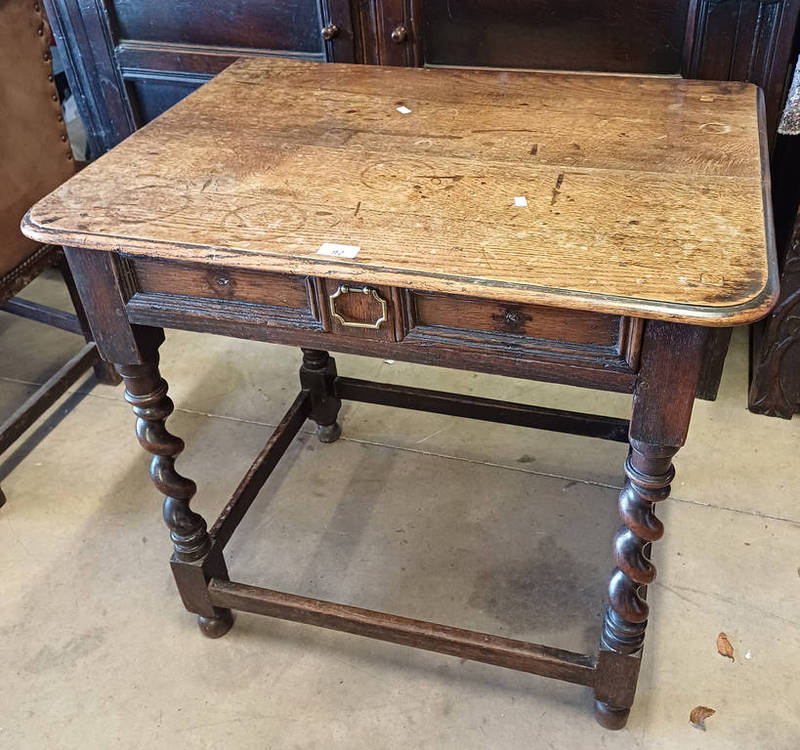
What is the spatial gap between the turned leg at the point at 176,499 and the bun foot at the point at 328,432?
576 millimetres

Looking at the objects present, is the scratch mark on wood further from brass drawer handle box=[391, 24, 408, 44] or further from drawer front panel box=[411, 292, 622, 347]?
brass drawer handle box=[391, 24, 408, 44]

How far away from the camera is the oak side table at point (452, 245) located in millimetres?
1127

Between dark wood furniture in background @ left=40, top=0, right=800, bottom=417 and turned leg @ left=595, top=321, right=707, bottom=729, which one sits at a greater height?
dark wood furniture in background @ left=40, top=0, right=800, bottom=417

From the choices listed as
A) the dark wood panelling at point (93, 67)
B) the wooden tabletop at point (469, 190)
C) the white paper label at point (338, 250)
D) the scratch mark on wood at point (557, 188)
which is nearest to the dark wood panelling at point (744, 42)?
the wooden tabletop at point (469, 190)

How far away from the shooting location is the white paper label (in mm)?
1160

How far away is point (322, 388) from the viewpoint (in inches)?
84.5

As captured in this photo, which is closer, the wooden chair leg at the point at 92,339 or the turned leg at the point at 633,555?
the turned leg at the point at 633,555

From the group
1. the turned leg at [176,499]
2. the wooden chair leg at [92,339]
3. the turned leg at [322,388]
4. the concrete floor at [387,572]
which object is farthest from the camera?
the wooden chair leg at [92,339]

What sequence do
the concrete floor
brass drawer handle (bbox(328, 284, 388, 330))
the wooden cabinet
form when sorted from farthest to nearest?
1. the wooden cabinet
2. the concrete floor
3. brass drawer handle (bbox(328, 284, 388, 330))

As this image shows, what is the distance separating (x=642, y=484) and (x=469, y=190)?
0.53 m

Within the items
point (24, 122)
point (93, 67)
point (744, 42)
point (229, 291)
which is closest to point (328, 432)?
point (229, 291)

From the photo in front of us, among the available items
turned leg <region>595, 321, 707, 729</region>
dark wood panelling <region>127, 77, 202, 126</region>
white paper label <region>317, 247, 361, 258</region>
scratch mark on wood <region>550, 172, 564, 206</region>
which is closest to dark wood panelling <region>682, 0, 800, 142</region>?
scratch mark on wood <region>550, 172, 564, 206</region>

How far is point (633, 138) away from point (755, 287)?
522 millimetres

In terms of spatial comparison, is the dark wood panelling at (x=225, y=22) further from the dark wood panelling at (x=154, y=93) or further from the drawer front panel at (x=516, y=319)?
the drawer front panel at (x=516, y=319)
